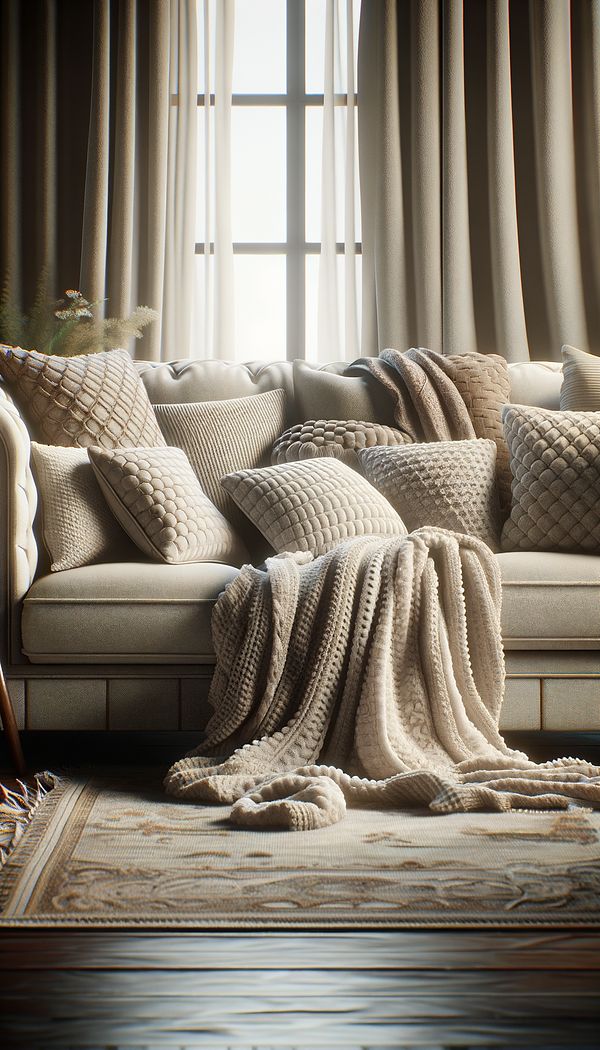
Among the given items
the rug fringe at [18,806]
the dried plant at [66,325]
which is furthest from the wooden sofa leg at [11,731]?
the dried plant at [66,325]

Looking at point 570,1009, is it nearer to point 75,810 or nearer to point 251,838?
point 251,838

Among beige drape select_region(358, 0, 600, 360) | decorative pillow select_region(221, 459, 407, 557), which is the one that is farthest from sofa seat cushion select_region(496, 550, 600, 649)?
beige drape select_region(358, 0, 600, 360)

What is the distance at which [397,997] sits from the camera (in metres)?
0.81

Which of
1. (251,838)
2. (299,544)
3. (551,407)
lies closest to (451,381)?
(551,407)

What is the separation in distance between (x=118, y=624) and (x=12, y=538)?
26cm

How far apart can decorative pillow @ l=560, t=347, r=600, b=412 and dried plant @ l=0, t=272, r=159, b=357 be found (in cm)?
172

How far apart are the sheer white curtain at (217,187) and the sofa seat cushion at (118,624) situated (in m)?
2.04

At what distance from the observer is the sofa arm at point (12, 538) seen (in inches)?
68.7

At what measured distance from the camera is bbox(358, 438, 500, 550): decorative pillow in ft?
6.81

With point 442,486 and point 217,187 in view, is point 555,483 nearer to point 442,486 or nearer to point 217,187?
point 442,486

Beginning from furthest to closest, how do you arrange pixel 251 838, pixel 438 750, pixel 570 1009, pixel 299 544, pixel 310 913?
1. pixel 299 544
2. pixel 438 750
3. pixel 251 838
4. pixel 310 913
5. pixel 570 1009

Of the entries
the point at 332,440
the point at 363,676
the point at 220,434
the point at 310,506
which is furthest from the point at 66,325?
the point at 363,676

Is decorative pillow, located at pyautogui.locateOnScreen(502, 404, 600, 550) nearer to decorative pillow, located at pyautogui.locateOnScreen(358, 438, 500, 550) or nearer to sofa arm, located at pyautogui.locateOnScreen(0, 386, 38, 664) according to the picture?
decorative pillow, located at pyautogui.locateOnScreen(358, 438, 500, 550)

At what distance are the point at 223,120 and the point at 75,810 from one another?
303cm
